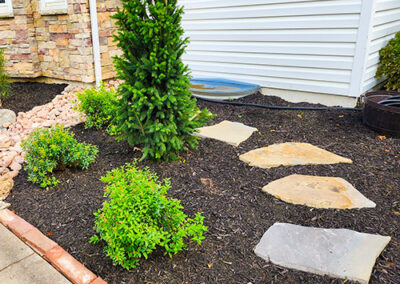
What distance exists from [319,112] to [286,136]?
95cm

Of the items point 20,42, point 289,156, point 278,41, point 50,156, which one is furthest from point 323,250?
point 20,42

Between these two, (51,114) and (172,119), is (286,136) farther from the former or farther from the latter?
(51,114)

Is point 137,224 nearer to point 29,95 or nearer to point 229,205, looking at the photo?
point 229,205

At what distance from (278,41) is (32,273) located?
4.36 m

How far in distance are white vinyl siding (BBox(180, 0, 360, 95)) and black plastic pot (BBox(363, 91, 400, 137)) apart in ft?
2.54

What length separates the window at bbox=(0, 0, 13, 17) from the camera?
6.29 m

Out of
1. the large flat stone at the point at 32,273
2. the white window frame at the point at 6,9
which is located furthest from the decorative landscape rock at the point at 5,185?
the white window frame at the point at 6,9

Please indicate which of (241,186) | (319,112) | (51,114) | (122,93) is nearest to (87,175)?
(122,93)

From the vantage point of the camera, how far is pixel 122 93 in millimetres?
3008

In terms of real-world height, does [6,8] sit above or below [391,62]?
above

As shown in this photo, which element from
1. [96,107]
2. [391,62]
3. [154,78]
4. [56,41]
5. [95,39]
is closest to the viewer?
[154,78]

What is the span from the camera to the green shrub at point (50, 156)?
2.88 meters

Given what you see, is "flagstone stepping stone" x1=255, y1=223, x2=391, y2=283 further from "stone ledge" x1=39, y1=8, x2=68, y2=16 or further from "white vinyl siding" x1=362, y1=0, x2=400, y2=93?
"stone ledge" x1=39, y1=8, x2=68, y2=16

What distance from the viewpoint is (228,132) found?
3812 millimetres
